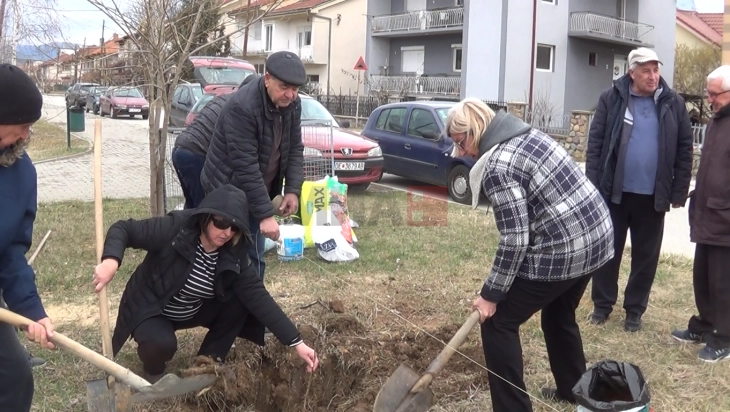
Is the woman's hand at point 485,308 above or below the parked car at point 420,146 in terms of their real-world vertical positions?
below

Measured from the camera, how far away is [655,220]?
4594 mm

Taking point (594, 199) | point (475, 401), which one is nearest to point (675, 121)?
point (594, 199)

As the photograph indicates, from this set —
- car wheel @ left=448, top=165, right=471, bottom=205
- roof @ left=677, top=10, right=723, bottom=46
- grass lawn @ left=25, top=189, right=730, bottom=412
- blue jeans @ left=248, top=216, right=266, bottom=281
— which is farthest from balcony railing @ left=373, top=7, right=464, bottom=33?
A: blue jeans @ left=248, top=216, right=266, bottom=281

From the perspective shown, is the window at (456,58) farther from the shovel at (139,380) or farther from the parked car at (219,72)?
the shovel at (139,380)

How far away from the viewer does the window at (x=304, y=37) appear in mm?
37469

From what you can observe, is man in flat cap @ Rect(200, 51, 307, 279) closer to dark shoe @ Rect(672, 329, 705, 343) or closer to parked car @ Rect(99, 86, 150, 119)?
dark shoe @ Rect(672, 329, 705, 343)

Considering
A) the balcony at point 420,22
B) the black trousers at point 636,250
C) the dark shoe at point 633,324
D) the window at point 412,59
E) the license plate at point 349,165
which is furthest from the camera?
the window at point 412,59

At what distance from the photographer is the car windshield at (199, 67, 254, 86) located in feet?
46.5

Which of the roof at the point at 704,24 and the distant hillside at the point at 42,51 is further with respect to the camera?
the roof at the point at 704,24

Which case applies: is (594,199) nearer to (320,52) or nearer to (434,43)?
(434,43)

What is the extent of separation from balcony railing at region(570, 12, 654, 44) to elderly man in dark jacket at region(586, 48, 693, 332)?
24.5m

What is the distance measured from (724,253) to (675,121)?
93 cm

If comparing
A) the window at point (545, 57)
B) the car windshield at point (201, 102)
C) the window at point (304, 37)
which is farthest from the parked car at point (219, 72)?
the window at point (304, 37)

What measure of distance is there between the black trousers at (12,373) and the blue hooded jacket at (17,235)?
0.11 metres
